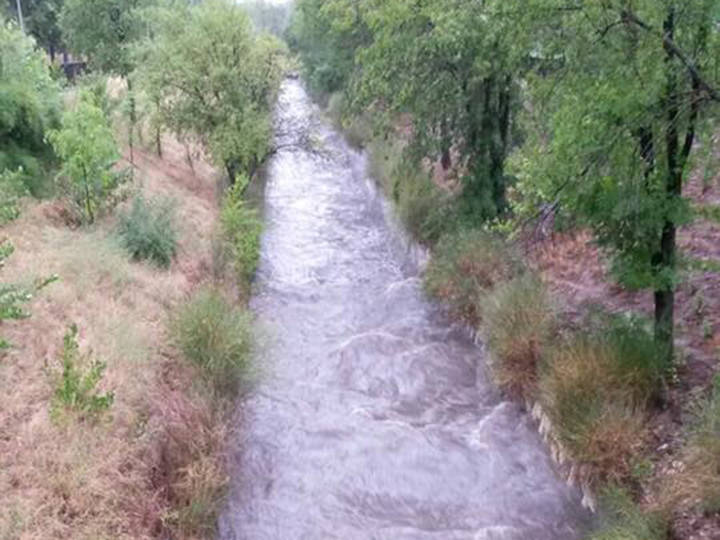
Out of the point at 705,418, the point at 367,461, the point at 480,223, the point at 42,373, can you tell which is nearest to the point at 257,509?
the point at 367,461

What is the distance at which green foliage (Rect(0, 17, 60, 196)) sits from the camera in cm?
1125

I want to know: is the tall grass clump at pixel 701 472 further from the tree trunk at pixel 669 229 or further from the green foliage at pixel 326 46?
the green foliage at pixel 326 46

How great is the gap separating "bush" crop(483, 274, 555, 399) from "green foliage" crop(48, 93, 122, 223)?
22.4 feet

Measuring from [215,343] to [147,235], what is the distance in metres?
4.02

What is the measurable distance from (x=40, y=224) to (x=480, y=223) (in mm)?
7874

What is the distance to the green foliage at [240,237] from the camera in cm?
1411

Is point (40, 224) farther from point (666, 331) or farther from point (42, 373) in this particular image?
point (666, 331)

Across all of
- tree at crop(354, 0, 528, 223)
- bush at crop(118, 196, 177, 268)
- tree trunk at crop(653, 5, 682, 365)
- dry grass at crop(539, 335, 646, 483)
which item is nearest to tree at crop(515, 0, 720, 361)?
tree trunk at crop(653, 5, 682, 365)

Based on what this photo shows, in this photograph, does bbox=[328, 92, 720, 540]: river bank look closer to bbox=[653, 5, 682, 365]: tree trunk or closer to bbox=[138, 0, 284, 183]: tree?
bbox=[653, 5, 682, 365]: tree trunk

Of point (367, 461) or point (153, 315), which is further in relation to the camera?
point (153, 315)

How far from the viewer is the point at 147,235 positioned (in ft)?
39.5

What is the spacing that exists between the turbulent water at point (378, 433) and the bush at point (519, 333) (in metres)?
0.43

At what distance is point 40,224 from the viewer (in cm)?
1126

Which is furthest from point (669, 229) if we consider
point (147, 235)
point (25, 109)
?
point (25, 109)
